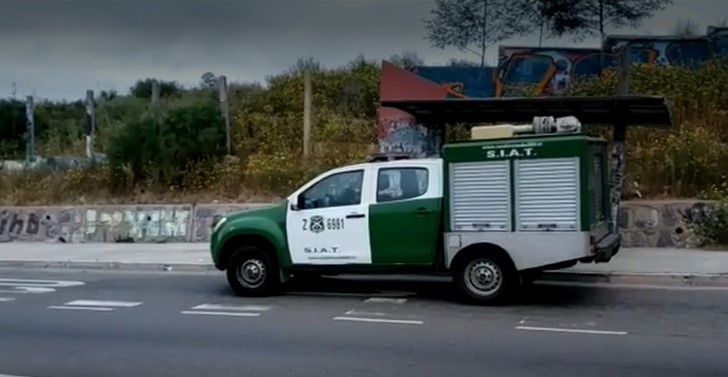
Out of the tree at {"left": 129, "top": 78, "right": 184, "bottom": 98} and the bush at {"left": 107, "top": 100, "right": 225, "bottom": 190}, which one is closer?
the bush at {"left": 107, "top": 100, "right": 225, "bottom": 190}

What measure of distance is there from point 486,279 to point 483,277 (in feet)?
0.15

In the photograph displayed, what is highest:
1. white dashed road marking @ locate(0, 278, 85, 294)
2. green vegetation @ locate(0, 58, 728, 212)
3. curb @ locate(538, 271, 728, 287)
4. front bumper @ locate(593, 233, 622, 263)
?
green vegetation @ locate(0, 58, 728, 212)

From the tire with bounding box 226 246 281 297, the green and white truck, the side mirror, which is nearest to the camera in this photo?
the green and white truck

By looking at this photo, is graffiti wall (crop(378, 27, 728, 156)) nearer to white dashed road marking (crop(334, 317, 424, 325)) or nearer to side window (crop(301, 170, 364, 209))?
side window (crop(301, 170, 364, 209))

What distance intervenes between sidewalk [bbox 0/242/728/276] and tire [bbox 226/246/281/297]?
12.2ft

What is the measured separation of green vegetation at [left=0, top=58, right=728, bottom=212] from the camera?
63.7 feet

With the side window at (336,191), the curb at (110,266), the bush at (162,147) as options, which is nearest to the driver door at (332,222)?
the side window at (336,191)

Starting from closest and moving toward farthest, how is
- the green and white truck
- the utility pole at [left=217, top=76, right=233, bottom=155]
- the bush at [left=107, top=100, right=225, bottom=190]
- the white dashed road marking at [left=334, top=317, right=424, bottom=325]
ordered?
1. the white dashed road marking at [left=334, top=317, right=424, bottom=325]
2. the green and white truck
3. the bush at [left=107, top=100, right=225, bottom=190]
4. the utility pole at [left=217, top=76, right=233, bottom=155]

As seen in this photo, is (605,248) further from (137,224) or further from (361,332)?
(137,224)

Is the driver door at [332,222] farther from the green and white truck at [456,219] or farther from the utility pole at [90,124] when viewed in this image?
the utility pole at [90,124]

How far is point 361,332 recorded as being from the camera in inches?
414

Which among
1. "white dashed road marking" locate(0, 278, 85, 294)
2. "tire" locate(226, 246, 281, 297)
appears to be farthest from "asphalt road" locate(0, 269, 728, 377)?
"tire" locate(226, 246, 281, 297)

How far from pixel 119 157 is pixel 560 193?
14.6m

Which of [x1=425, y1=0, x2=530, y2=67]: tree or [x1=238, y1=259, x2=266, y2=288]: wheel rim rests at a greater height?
[x1=425, y1=0, x2=530, y2=67]: tree
